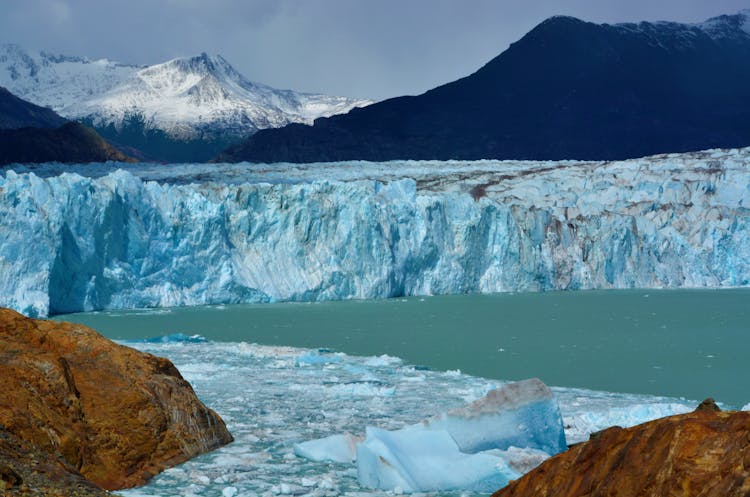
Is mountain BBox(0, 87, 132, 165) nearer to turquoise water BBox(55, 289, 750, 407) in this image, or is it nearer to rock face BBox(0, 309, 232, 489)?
turquoise water BBox(55, 289, 750, 407)

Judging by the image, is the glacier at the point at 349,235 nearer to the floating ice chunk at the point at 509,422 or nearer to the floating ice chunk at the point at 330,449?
the floating ice chunk at the point at 330,449

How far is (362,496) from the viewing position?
5.15m

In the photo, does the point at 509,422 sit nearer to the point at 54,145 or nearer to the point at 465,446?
the point at 465,446

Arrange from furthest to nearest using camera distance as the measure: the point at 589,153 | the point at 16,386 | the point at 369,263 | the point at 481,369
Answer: the point at 589,153, the point at 369,263, the point at 481,369, the point at 16,386

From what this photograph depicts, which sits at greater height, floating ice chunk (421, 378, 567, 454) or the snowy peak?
the snowy peak

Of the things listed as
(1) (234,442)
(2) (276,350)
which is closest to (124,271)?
(2) (276,350)

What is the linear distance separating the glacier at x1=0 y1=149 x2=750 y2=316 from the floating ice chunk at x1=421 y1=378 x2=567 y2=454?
1509cm

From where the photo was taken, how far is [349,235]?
24.7 m

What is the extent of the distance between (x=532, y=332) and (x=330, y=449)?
10.5 m

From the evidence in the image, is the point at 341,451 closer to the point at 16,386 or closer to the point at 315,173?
the point at 16,386

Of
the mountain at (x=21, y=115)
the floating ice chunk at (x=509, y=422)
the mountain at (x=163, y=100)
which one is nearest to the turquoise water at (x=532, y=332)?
the floating ice chunk at (x=509, y=422)

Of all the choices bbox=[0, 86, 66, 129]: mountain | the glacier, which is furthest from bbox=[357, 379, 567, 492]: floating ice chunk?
bbox=[0, 86, 66, 129]: mountain

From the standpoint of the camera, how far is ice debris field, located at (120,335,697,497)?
17.7 ft

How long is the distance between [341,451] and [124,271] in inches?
667
